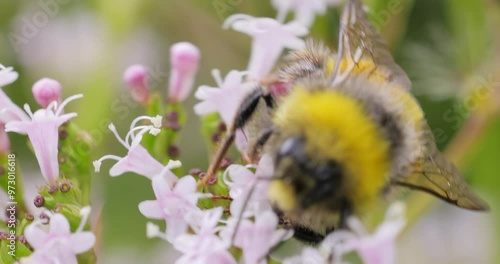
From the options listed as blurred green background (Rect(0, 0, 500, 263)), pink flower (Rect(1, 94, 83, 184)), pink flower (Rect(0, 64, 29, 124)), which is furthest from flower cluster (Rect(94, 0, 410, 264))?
blurred green background (Rect(0, 0, 500, 263))

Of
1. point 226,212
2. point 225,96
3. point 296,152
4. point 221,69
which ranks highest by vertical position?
point 296,152

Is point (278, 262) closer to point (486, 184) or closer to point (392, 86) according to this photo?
point (392, 86)

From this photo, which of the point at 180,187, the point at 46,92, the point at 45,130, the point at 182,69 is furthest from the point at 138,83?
the point at 180,187

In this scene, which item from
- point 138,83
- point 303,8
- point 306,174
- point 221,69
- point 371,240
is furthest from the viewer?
point 221,69

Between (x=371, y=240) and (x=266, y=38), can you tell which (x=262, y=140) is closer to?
(x=371, y=240)

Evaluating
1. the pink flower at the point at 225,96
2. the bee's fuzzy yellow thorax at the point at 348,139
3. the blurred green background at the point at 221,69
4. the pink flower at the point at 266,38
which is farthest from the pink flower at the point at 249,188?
the blurred green background at the point at 221,69

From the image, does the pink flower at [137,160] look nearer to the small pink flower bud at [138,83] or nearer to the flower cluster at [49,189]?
the flower cluster at [49,189]

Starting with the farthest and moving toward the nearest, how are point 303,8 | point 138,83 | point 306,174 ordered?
point 303,8
point 138,83
point 306,174
